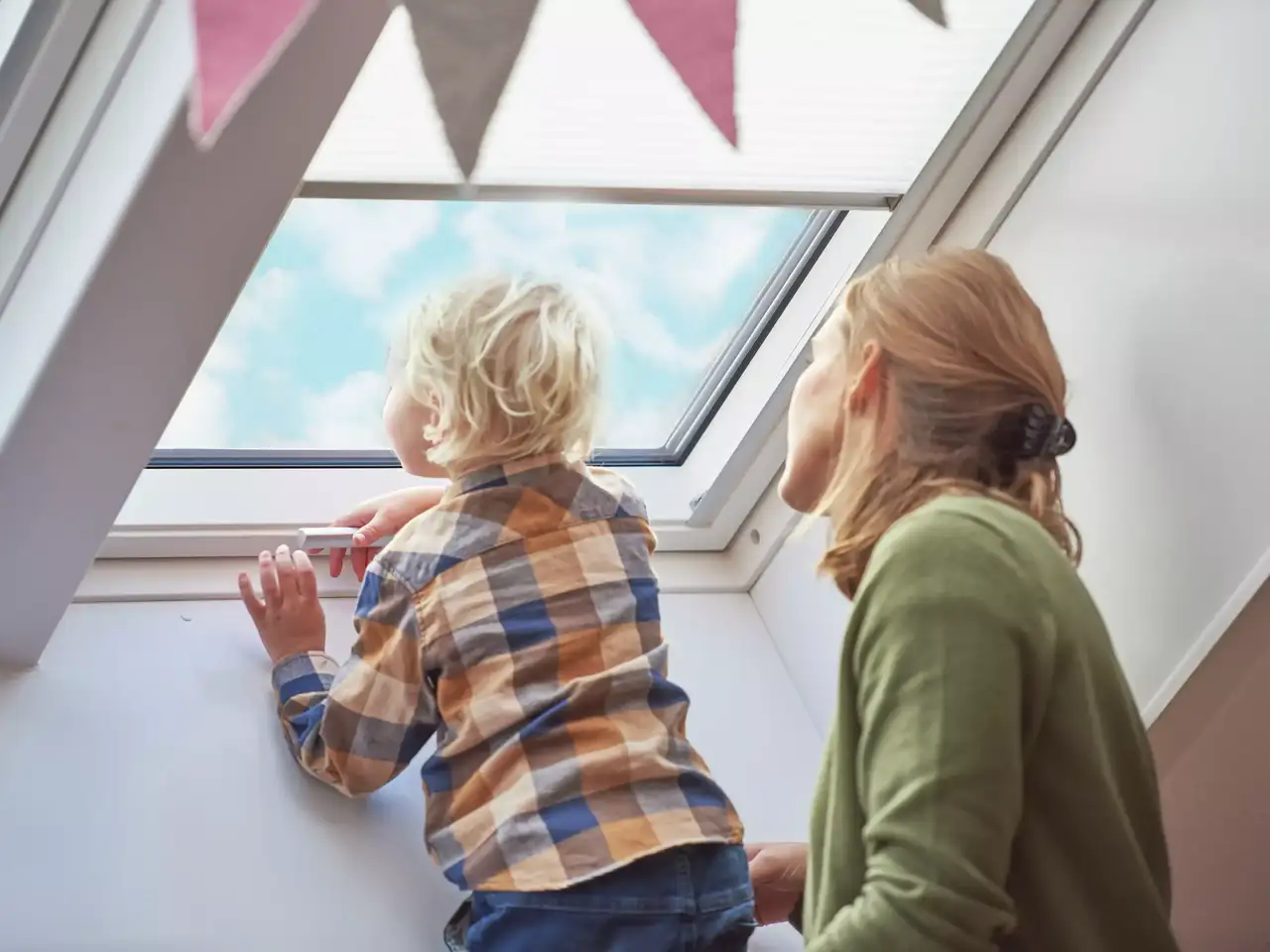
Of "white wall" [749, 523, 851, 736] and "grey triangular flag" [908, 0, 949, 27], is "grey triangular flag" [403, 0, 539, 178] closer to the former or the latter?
"grey triangular flag" [908, 0, 949, 27]

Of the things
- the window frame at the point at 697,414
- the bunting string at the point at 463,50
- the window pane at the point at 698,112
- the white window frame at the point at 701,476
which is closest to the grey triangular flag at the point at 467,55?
the bunting string at the point at 463,50

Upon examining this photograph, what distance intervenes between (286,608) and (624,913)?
43 cm

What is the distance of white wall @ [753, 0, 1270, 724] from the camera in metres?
0.95

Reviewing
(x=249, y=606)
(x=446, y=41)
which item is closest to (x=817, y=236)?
(x=249, y=606)

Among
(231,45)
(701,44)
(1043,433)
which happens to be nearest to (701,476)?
(1043,433)

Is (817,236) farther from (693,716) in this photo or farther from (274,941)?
(274,941)

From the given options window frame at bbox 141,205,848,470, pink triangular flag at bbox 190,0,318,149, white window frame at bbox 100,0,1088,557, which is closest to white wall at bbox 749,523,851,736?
white window frame at bbox 100,0,1088,557

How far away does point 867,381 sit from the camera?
971 millimetres

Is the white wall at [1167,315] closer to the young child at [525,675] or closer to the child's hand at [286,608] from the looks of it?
the young child at [525,675]

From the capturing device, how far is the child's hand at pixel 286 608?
1168 mm

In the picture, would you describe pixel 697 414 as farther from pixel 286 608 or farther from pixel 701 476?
pixel 286 608

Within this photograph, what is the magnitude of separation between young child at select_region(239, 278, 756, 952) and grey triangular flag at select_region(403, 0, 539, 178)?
1.48 feet

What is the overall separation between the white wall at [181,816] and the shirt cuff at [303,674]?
0.13 feet

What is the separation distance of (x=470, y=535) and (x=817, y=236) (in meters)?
0.57
